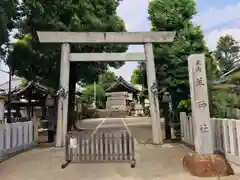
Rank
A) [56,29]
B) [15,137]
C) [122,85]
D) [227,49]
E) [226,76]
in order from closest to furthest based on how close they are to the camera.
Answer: [15,137] → [56,29] → [226,76] → [227,49] → [122,85]

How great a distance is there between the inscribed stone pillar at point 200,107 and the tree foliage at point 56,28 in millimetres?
6393

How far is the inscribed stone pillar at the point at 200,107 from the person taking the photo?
7.01 metres

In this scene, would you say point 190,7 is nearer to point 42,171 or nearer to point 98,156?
point 98,156

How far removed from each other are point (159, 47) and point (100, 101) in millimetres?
42241

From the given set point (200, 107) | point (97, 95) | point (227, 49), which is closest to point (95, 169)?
point (200, 107)

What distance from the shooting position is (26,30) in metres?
18.0

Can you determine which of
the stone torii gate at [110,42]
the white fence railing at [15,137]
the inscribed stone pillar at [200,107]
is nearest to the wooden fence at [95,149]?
the inscribed stone pillar at [200,107]

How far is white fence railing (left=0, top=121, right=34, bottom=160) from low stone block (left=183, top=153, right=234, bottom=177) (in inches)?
233

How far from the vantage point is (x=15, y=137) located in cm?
1027

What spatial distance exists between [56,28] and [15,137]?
681cm

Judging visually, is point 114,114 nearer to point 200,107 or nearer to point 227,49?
point 227,49

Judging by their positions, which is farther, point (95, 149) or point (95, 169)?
point (95, 149)

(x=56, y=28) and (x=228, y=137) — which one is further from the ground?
(x=56, y=28)

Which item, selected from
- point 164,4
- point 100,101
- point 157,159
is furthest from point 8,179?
point 100,101
